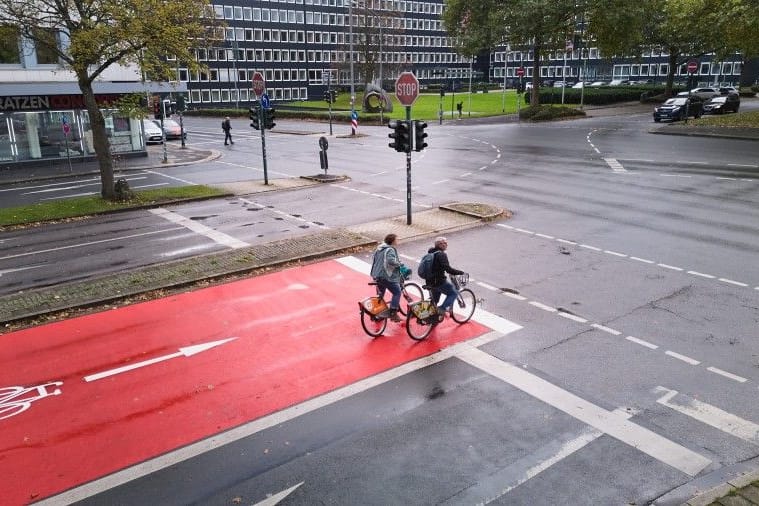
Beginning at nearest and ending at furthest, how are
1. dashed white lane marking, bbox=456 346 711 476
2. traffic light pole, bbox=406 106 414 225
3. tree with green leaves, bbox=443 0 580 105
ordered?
dashed white lane marking, bbox=456 346 711 476, traffic light pole, bbox=406 106 414 225, tree with green leaves, bbox=443 0 580 105

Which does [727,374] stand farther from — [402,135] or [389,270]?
[402,135]

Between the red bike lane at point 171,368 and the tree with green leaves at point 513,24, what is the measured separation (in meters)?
38.4

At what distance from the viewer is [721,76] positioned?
92562 millimetres

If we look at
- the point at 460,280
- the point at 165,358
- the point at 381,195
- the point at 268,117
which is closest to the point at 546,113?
the point at 268,117

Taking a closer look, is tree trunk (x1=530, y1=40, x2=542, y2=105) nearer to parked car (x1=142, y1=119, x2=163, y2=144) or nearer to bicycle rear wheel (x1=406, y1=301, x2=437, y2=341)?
parked car (x1=142, y1=119, x2=163, y2=144)

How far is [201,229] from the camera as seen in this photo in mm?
17844

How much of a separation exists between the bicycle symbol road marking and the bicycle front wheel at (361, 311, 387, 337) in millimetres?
4499

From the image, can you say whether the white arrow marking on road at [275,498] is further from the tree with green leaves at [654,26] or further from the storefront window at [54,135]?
the tree with green leaves at [654,26]

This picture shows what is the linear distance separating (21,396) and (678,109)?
44774 mm

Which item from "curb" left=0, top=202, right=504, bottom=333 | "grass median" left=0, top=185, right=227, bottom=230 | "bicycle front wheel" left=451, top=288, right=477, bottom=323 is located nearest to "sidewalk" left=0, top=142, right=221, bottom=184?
"grass median" left=0, top=185, right=227, bottom=230

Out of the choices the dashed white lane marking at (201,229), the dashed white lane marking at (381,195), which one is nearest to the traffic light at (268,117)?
the dashed white lane marking at (381,195)

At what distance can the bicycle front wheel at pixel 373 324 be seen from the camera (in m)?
9.95

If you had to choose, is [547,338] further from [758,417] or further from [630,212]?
[630,212]

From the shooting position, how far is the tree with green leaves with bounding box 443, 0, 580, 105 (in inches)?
1754
